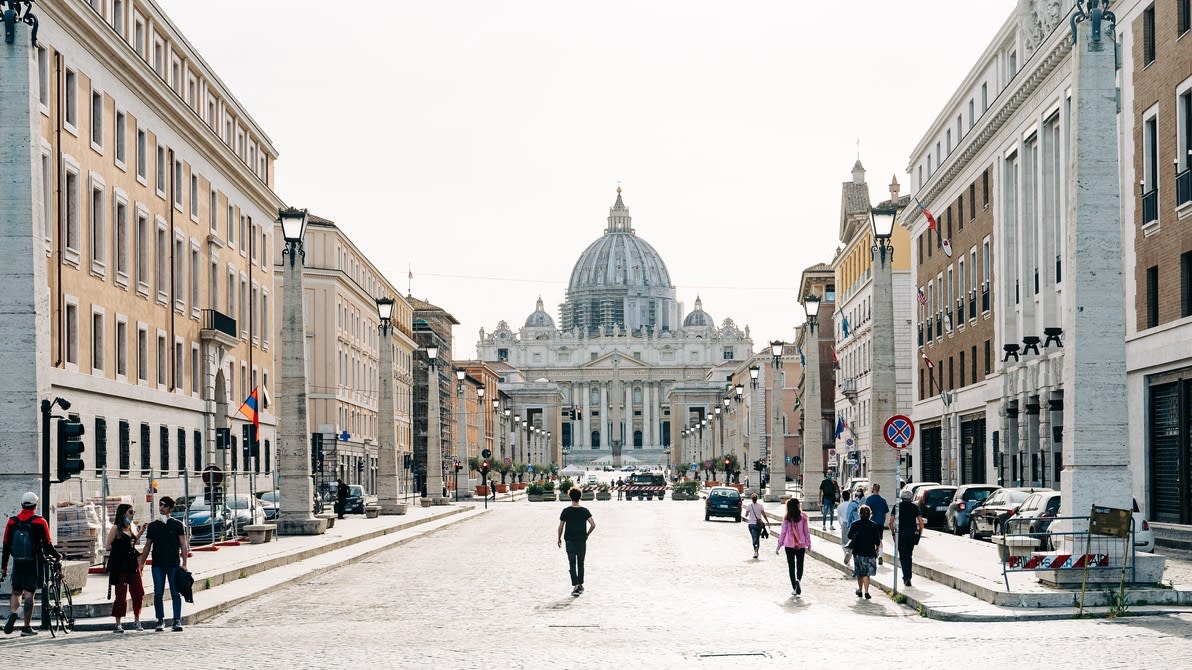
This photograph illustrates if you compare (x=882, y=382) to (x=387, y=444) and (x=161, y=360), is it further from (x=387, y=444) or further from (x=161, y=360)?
(x=387, y=444)

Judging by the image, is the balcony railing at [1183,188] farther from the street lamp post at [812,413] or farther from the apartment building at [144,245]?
the apartment building at [144,245]

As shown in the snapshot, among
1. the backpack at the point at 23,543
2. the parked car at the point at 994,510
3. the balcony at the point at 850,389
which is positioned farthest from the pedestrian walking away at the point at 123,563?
the balcony at the point at 850,389

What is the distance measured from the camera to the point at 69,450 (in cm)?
2256

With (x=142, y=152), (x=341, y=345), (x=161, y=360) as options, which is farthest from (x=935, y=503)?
(x=341, y=345)

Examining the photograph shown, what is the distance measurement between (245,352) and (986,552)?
127ft

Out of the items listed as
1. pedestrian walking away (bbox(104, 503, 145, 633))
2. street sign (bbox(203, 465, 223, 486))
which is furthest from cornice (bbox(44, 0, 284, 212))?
pedestrian walking away (bbox(104, 503, 145, 633))

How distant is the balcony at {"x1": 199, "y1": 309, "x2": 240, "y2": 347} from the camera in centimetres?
5612

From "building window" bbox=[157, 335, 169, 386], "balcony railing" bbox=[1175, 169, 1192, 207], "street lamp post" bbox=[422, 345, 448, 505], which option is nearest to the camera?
"balcony railing" bbox=[1175, 169, 1192, 207]

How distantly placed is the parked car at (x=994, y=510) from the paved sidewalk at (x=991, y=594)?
6546 mm

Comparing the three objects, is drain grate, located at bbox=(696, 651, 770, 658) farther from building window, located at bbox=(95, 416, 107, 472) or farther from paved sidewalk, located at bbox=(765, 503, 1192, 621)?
building window, located at bbox=(95, 416, 107, 472)

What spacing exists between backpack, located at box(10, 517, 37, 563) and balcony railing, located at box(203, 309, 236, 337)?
37851 mm

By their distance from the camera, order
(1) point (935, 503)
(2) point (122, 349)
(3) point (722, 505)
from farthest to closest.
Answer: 1. (3) point (722, 505)
2. (2) point (122, 349)
3. (1) point (935, 503)

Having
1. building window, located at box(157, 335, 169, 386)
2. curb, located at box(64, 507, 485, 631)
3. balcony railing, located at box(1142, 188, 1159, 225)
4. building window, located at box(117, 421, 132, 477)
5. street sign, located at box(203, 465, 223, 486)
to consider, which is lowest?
curb, located at box(64, 507, 485, 631)

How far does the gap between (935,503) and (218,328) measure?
27.0m
